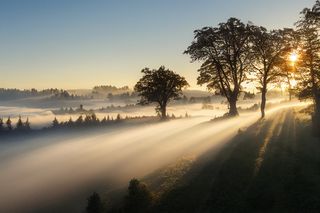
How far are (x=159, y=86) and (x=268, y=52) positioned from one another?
3291 cm

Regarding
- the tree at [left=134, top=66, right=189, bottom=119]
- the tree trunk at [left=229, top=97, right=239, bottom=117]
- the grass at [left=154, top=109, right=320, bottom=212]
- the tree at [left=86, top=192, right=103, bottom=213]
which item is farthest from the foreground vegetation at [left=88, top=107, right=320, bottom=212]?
the tree at [left=134, top=66, right=189, bottom=119]

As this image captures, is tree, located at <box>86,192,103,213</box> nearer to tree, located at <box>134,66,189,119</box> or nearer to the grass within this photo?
the grass

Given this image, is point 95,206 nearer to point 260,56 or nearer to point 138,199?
point 138,199

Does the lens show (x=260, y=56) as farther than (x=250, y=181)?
Yes

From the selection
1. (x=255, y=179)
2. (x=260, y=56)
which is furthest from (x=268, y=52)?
(x=255, y=179)

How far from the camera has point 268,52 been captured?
56.7 metres

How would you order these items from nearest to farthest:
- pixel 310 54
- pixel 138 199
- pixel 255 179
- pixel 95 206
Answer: pixel 138 199
pixel 95 206
pixel 255 179
pixel 310 54

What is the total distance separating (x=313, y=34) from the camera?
4766 centimetres

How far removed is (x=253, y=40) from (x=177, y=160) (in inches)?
961

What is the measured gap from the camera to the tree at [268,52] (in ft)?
182

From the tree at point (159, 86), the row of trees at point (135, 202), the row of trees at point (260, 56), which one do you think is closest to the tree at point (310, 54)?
the row of trees at point (260, 56)

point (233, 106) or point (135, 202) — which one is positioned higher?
point (233, 106)

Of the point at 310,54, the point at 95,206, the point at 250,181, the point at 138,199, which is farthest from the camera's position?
the point at 310,54

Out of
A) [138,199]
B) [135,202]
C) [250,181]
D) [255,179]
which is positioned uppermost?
[255,179]
